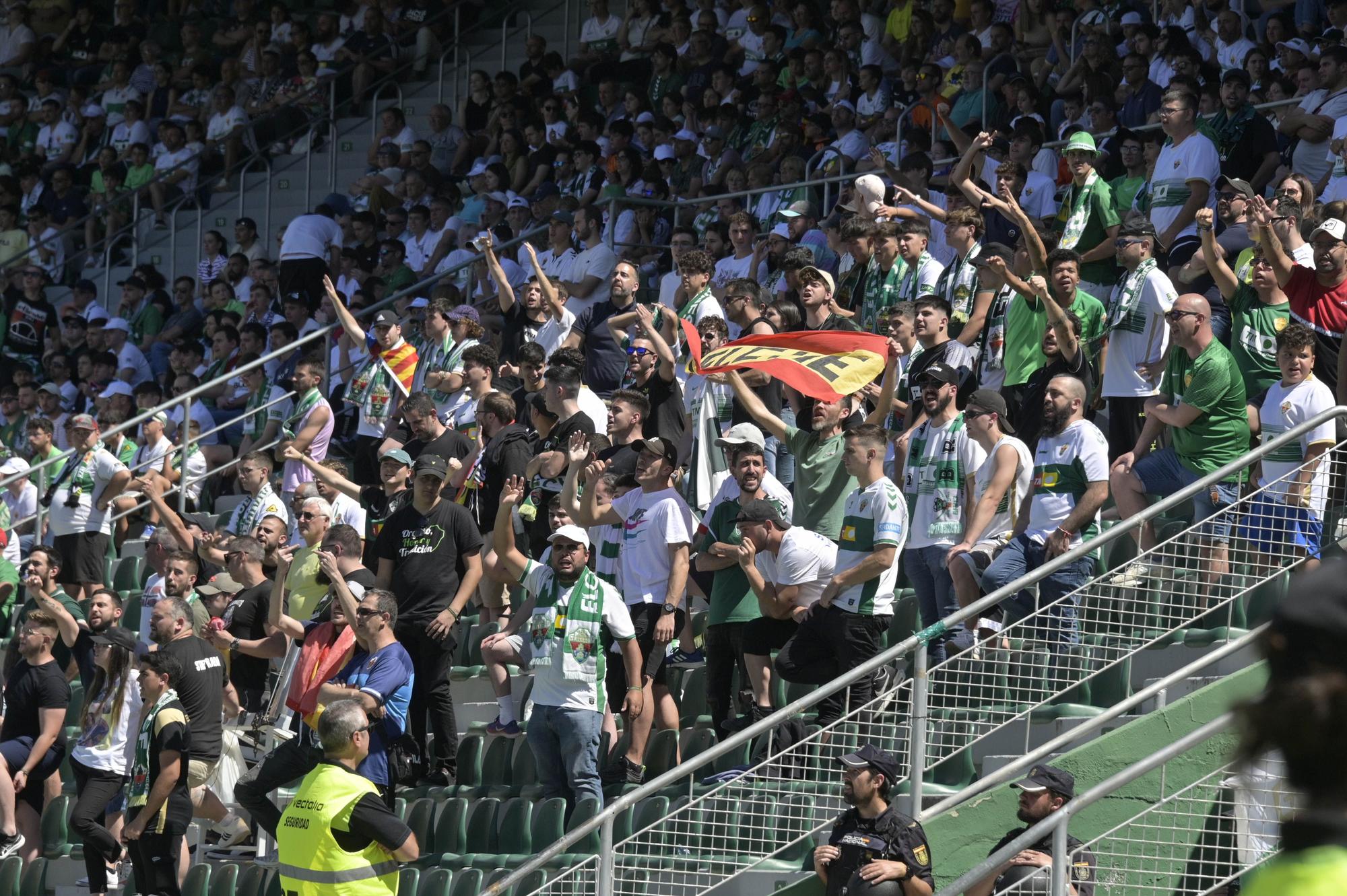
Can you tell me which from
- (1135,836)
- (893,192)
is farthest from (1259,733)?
(893,192)

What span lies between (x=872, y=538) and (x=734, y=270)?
5378 millimetres

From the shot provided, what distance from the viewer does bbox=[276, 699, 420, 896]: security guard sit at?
7180 millimetres

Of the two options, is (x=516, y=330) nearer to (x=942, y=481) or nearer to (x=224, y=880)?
(x=224, y=880)

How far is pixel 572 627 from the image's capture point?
848 cm

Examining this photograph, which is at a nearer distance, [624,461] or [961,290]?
[624,461]

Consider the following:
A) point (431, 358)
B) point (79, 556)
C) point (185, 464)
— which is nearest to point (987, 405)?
point (431, 358)

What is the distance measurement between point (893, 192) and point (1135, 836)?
Answer: 7416 millimetres

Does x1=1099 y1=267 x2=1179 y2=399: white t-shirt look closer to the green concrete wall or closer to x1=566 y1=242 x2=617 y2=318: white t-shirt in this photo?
the green concrete wall

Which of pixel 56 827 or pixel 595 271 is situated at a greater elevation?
pixel 595 271

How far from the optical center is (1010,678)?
23.5 feet

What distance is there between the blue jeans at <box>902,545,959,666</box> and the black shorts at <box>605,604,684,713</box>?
116cm

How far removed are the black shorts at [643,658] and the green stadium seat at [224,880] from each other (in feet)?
6.52

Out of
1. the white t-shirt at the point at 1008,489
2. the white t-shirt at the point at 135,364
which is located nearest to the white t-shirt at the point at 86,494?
the white t-shirt at the point at 135,364

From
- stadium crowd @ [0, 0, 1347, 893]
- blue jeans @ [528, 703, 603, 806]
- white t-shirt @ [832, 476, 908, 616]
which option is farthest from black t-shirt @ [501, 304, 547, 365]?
white t-shirt @ [832, 476, 908, 616]
